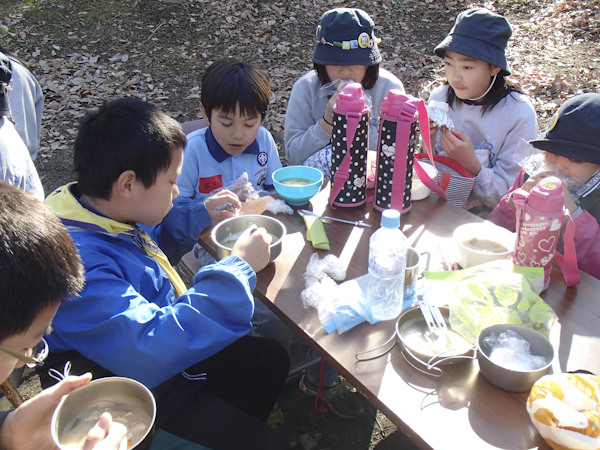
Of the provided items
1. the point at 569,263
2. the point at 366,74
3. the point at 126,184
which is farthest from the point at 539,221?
the point at 366,74

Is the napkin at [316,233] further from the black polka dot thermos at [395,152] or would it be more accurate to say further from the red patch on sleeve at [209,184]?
the red patch on sleeve at [209,184]

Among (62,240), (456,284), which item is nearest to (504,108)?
(456,284)

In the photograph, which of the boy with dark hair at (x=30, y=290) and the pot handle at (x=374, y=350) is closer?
the boy with dark hair at (x=30, y=290)

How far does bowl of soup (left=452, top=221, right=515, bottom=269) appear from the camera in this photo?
1598 millimetres

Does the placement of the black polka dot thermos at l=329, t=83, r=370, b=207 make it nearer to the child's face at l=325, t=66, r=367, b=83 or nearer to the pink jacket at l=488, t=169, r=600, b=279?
the pink jacket at l=488, t=169, r=600, b=279

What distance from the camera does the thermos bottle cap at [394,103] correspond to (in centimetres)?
182

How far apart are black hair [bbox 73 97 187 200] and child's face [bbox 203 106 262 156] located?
0.83 metres

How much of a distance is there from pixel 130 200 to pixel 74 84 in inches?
242

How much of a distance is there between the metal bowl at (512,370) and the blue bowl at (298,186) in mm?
1072

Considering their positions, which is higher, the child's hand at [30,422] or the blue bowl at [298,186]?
the blue bowl at [298,186]

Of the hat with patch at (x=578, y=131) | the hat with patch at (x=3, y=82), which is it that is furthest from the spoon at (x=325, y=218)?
the hat with patch at (x=3, y=82)

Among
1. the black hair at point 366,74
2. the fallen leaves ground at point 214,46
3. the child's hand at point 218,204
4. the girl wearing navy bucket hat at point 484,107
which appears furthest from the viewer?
the fallen leaves ground at point 214,46

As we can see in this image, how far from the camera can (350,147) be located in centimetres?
195

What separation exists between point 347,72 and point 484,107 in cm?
88
